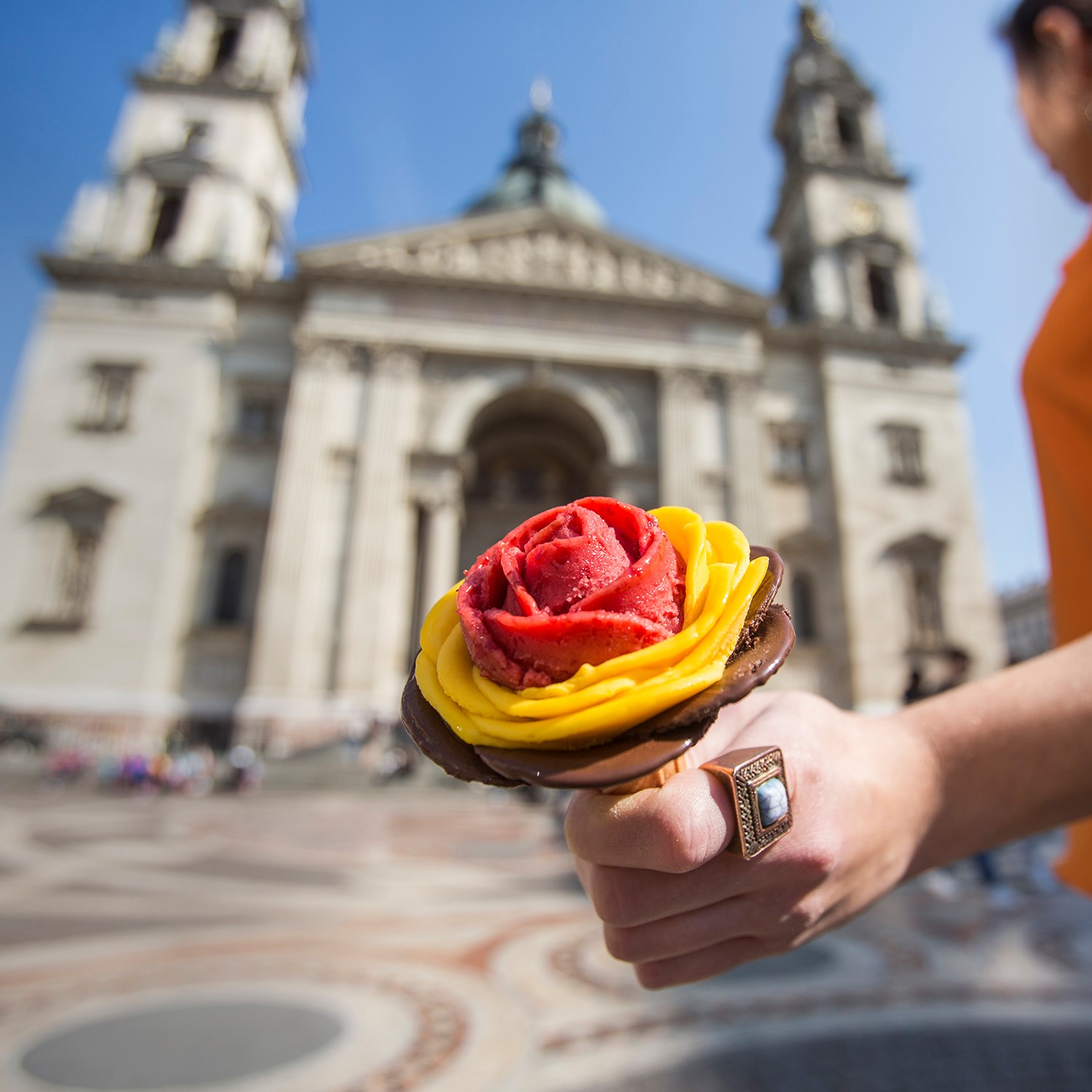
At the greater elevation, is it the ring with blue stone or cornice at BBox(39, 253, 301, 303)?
cornice at BBox(39, 253, 301, 303)

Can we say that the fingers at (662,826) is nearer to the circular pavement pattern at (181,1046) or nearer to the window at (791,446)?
the circular pavement pattern at (181,1046)

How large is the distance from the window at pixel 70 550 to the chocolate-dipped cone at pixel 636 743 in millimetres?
20526

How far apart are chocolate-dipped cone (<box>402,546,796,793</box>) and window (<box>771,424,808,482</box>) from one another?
22855mm

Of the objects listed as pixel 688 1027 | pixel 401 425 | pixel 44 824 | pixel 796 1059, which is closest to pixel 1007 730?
pixel 796 1059

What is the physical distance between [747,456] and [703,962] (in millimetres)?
21145

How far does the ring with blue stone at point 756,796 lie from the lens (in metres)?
0.72

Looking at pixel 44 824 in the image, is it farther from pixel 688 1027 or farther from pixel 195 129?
pixel 195 129

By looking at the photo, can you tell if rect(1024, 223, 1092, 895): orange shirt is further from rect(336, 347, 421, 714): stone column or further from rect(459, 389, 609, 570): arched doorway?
rect(459, 389, 609, 570): arched doorway

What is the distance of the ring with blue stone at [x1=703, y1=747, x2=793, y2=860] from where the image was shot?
0.72m

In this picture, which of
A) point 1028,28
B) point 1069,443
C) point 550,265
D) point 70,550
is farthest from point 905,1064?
→ point 550,265

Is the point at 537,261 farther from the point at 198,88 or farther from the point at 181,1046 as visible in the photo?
the point at 181,1046

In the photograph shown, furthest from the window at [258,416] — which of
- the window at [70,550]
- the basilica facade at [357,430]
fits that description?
the window at [70,550]

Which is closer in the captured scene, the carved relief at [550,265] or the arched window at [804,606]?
the arched window at [804,606]

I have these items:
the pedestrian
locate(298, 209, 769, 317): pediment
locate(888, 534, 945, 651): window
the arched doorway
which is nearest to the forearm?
the pedestrian
